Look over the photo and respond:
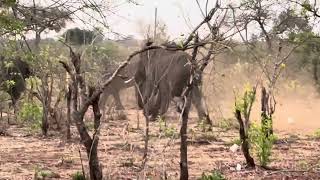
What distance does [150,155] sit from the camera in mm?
7395

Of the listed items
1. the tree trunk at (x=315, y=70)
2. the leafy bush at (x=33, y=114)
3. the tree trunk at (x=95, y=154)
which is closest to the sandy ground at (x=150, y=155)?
the tree trunk at (x=95, y=154)

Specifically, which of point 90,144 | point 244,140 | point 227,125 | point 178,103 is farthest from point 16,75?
point 90,144

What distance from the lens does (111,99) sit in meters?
23.8

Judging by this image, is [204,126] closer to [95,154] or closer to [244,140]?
[244,140]

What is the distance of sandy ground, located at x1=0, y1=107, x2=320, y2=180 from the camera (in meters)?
9.08

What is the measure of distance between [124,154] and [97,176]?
360 cm

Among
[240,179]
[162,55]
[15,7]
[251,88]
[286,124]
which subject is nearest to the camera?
[15,7]

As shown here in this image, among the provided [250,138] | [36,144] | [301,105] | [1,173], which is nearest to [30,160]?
[1,173]

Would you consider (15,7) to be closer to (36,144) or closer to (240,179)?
(240,179)

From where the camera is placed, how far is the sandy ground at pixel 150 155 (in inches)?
357

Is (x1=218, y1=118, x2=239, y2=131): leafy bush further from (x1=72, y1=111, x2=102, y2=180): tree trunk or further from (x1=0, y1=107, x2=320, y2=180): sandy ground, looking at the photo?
(x1=72, y1=111, x2=102, y2=180): tree trunk

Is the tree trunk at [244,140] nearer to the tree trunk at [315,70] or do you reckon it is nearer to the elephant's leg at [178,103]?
the elephant's leg at [178,103]

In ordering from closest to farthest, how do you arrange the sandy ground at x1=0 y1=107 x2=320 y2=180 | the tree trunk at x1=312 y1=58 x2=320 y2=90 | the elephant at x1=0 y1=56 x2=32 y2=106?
the sandy ground at x1=0 y1=107 x2=320 y2=180 → the elephant at x1=0 y1=56 x2=32 y2=106 → the tree trunk at x1=312 y1=58 x2=320 y2=90

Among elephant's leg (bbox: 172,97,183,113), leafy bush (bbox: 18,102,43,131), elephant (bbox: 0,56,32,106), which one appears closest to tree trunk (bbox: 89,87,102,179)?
leafy bush (bbox: 18,102,43,131)
